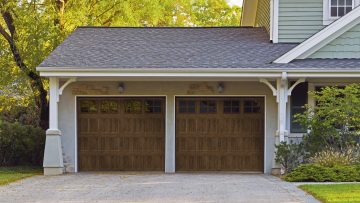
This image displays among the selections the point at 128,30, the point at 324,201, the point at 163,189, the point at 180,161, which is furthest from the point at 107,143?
the point at 324,201

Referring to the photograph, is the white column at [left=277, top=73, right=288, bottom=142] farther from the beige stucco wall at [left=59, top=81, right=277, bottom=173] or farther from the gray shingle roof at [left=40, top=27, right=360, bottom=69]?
the beige stucco wall at [left=59, top=81, right=277, bottom=173]

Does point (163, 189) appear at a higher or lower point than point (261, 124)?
lower

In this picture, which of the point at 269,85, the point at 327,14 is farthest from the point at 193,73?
the point at 327,14

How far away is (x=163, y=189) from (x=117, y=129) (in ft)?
20.3

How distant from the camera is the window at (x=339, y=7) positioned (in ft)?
65.1

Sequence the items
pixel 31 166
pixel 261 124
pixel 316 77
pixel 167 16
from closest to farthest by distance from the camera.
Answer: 1. pixel 316 77
2. pixel 261 124
3. pixel 31 166
4. pixel 167 16

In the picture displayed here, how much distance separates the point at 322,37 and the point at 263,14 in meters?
5.10

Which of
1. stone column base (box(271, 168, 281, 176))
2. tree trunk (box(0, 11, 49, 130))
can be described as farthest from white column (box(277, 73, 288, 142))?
tree trunk (box(0, 11, 49, 130))

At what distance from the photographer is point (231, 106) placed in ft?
63.5

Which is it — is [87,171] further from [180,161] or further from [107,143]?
[180,161]

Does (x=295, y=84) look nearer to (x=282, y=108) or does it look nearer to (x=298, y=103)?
(x=282, y=108)

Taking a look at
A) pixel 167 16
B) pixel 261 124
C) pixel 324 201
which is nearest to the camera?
pixel 324 201

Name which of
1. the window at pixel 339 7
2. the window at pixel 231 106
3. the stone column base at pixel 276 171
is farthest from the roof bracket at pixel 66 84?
the window at pixel 339 7

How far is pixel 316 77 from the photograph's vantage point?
17.5 metres
